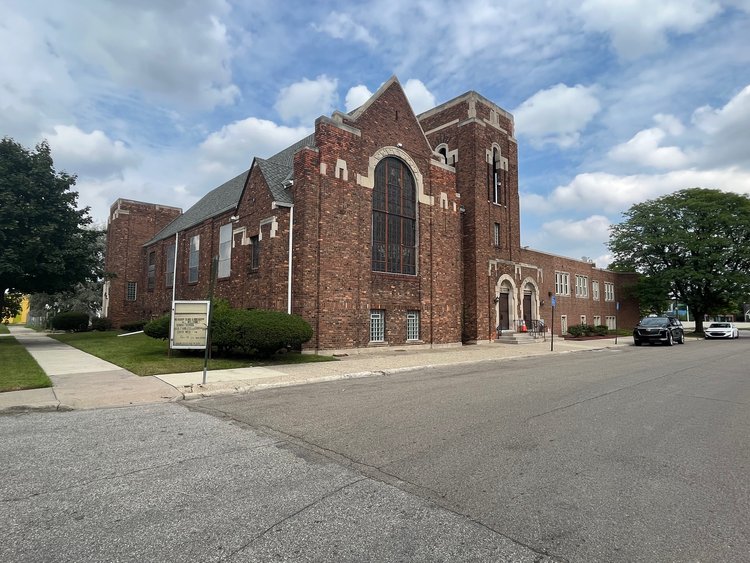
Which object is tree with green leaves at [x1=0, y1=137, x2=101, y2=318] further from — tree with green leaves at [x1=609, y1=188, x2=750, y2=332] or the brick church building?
tree with green leaves at [x1=609, y1=188, x2=750, y2=332]

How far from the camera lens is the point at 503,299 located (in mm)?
29500

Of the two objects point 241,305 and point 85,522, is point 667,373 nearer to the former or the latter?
point 85,522

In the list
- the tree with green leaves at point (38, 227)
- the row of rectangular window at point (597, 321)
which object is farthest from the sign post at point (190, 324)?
the row of rectangular window at point (597, 321)

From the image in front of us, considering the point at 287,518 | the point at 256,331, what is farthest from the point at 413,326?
the point at 287,518

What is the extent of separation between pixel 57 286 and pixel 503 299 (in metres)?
26.0

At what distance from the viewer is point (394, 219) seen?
2303 centimetres

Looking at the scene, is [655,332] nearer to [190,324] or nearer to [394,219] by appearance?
[394,219]

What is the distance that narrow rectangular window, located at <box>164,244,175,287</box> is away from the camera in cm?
3406

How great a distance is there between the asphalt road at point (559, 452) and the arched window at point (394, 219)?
11617mm

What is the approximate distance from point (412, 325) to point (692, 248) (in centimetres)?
3331

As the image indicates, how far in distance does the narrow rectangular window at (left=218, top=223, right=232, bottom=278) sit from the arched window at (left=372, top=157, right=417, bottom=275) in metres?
7.81

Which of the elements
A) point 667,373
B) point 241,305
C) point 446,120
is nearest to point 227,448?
point 667,373

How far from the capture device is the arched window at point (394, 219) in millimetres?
22328

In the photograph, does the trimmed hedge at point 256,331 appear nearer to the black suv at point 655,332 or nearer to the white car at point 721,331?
the black suv at point 655,332
